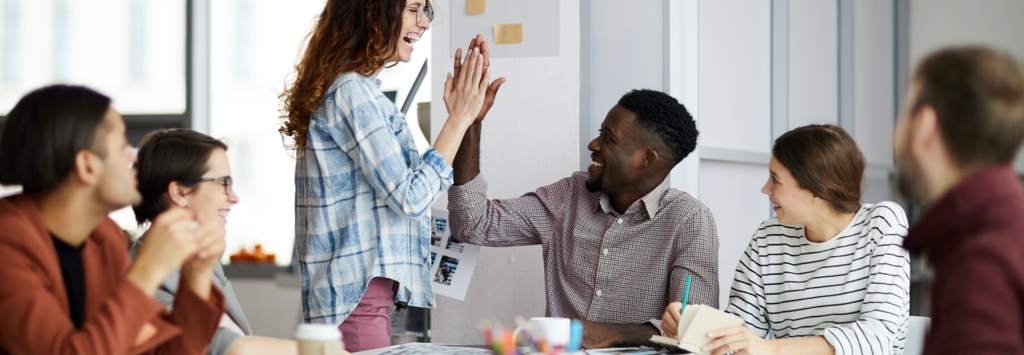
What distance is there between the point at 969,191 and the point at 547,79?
1.95 m

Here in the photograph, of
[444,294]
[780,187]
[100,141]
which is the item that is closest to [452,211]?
[444,294]

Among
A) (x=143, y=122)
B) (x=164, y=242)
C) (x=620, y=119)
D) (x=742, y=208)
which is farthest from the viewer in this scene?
(x=143, y=122)

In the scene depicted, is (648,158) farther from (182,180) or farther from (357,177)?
(182,180)

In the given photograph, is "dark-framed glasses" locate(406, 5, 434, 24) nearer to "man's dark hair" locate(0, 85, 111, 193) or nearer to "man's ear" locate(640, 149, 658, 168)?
"man's ear" locate(640, 149, 658, 168)

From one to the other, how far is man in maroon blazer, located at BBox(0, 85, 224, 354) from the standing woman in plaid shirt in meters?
0.71

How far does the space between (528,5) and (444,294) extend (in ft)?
2.83

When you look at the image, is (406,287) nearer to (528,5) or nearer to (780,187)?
(780,187)

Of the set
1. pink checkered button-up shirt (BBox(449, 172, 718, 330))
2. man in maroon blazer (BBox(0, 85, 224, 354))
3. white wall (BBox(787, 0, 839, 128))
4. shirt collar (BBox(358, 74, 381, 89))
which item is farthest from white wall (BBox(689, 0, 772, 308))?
man in maroon blazer (BBox(0, 85, 224, 354))

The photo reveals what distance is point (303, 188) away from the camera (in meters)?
2.18

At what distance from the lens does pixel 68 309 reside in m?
1.35

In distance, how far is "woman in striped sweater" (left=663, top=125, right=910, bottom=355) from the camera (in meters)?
2.03

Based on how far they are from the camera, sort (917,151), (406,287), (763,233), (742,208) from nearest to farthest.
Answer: (917,151)
(406,287)
(763,233)
(742,208)

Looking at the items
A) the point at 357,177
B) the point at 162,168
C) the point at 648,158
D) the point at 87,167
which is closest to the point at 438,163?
the point at 357,177

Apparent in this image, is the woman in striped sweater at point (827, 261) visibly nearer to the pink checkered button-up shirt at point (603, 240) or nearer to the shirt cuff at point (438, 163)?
the pink checkered button-up shirt at point (603, 240)
